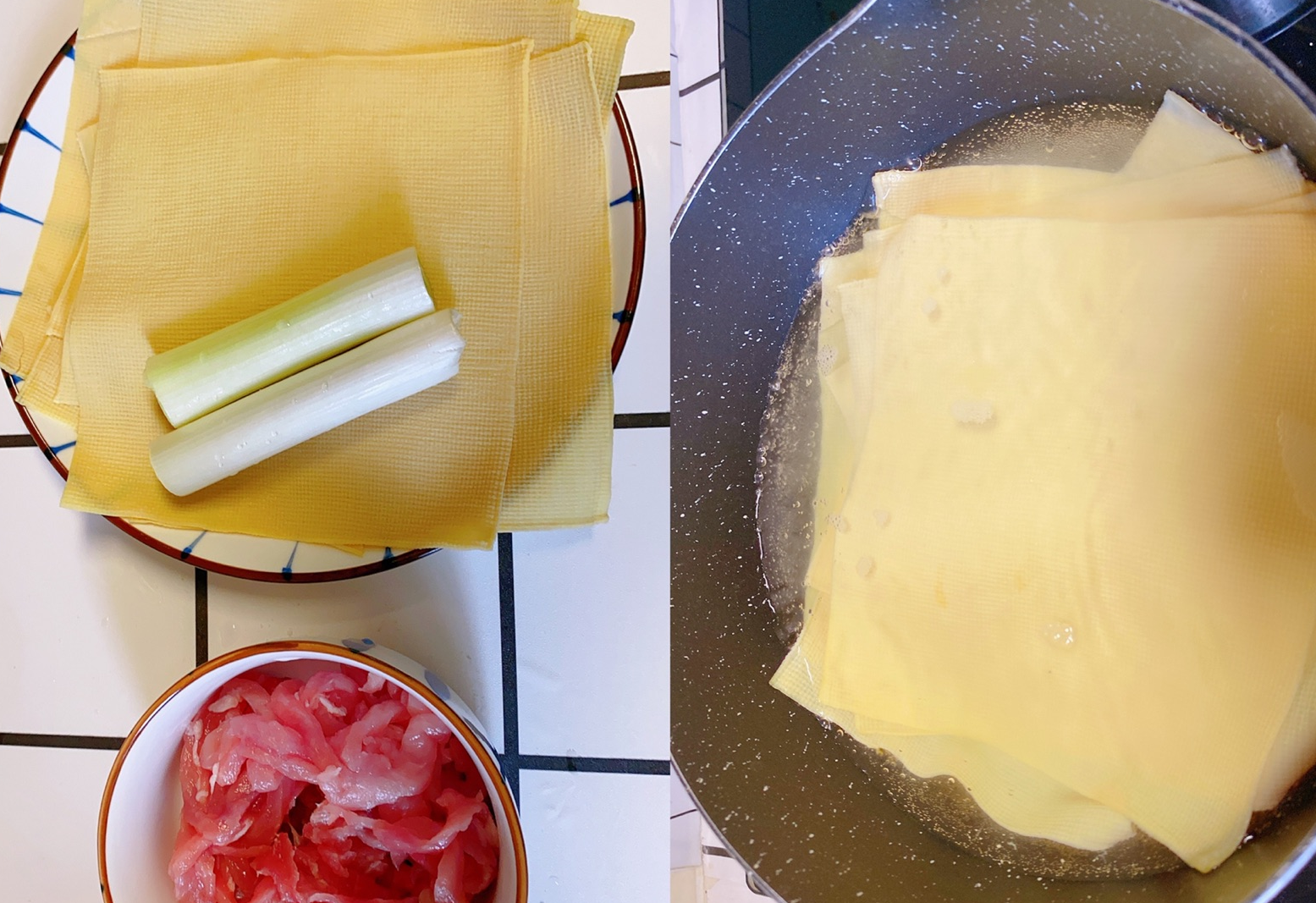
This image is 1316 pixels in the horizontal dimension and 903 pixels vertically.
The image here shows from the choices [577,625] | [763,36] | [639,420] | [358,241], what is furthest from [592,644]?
[763,36]

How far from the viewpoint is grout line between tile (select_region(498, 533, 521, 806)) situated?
0.41 metres

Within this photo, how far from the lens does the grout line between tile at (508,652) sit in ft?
1.36

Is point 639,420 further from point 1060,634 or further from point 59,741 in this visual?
point 59,741

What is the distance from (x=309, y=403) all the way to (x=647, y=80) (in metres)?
0.22

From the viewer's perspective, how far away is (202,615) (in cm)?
43

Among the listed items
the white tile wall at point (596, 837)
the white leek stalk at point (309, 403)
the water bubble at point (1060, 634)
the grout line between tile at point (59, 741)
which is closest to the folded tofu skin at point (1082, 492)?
the water bubble at point (1060, 634)

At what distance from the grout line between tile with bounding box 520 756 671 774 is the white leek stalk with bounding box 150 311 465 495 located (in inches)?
7.6

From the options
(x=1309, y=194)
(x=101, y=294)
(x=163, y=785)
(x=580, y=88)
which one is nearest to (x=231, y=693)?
(x=163, y=785)

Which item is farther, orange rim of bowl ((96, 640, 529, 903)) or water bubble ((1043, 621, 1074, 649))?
water bubble ((1043, 621, 1074, 649))

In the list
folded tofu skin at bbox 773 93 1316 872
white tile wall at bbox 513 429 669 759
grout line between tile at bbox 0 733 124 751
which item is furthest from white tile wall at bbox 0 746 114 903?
folded tofu skin at bbox 773 93 1316 872

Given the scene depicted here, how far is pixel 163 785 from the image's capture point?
37 cm

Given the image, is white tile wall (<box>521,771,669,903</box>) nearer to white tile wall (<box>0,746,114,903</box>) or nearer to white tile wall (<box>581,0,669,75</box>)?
white tile wall (<box>0,746,114,903</box>)

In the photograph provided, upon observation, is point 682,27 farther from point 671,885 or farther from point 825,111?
point 671,885

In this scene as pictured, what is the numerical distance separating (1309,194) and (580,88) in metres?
0.35
